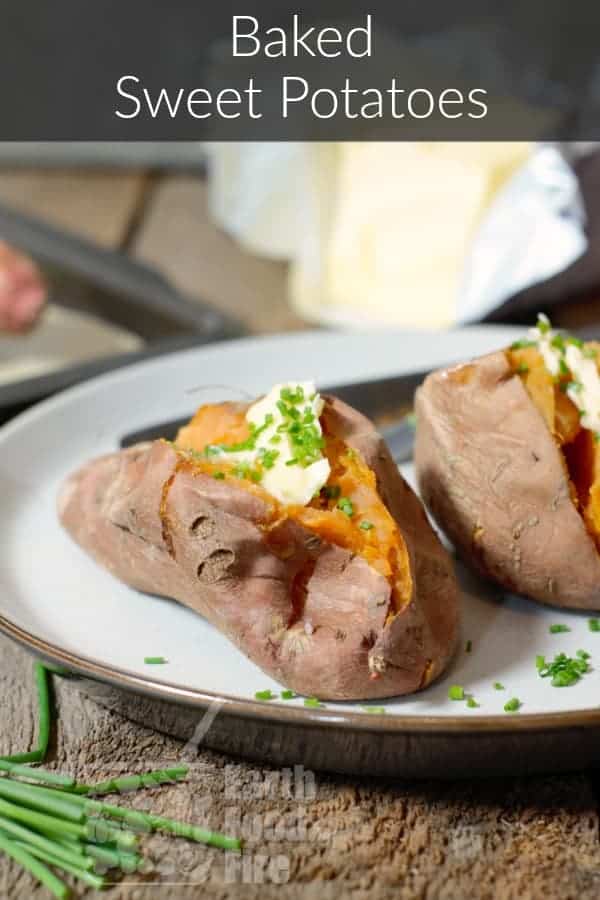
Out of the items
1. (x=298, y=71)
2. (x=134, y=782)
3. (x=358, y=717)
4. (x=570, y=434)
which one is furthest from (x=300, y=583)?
(x=298, y=71)

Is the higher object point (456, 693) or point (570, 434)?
point (570, 434)

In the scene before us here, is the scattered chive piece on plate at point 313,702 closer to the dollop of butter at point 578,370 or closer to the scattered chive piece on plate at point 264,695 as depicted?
the scattered chive piece on plate at point 264,695

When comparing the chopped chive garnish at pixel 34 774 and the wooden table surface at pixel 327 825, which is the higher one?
the chopped chive garnish at pixel 34 774

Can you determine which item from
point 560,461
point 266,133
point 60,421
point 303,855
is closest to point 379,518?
point 560,461

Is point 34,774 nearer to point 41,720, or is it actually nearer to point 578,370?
point 41,720

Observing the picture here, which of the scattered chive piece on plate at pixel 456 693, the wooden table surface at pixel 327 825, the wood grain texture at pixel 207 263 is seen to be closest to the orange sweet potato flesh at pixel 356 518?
the scattered chive piece on plate at pixel 456 693

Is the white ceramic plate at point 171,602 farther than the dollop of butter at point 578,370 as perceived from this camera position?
No

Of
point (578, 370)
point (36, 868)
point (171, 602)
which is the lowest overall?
point (36, 868)
